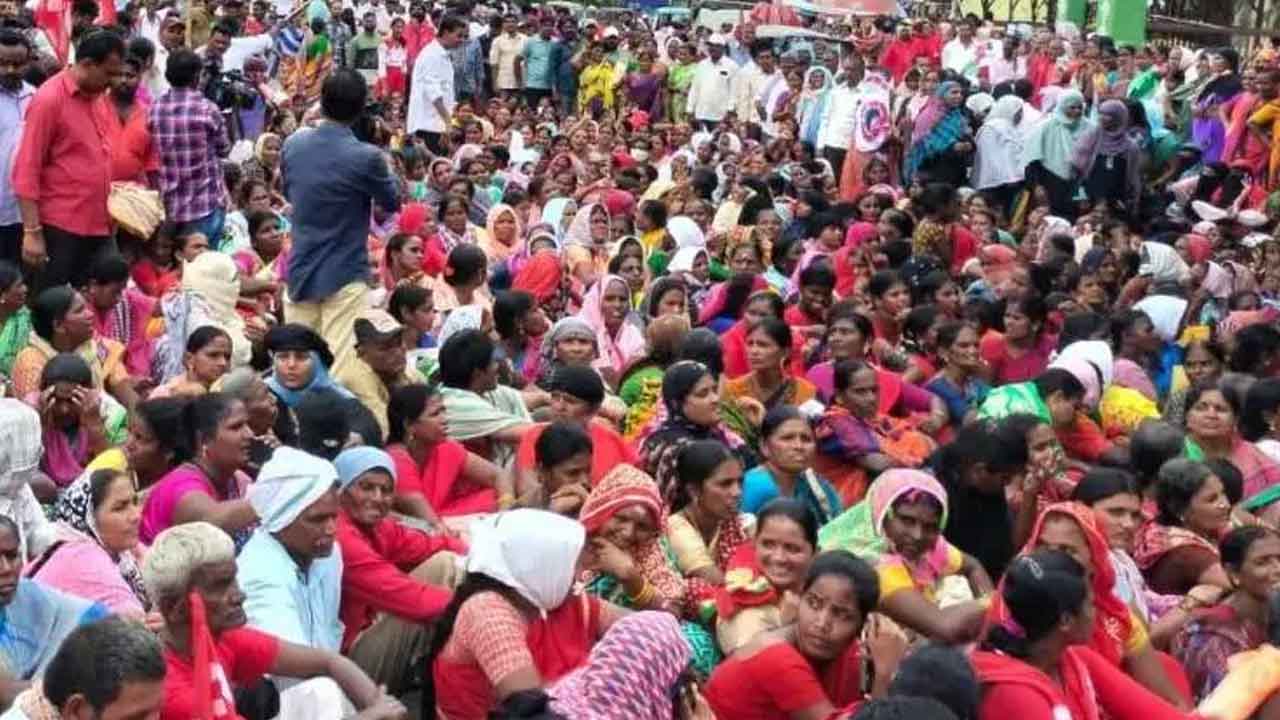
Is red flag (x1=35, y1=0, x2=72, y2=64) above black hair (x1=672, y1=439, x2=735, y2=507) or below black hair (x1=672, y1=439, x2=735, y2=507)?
above

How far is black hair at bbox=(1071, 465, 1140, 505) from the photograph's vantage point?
6.26 metres

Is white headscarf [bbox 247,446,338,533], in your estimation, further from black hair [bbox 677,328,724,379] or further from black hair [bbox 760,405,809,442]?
black hair [bbox 677,328,724,379]

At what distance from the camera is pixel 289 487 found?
17.8ft

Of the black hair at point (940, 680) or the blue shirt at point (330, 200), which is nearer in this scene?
the black hair at point (940, 680)

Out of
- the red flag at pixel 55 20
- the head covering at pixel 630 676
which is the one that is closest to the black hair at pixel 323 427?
the head covering at pixel 630 676

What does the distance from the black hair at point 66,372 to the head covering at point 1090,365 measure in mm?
3565

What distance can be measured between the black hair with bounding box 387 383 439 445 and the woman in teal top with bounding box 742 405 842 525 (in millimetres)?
967

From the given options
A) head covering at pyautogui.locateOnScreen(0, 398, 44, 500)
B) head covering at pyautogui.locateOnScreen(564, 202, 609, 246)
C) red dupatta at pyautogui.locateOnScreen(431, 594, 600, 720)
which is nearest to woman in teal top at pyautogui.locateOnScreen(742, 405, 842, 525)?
red dupatta at pyautogui.locateOnScreen(431, 594, 600, 720)

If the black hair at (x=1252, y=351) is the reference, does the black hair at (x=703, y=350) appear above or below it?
above

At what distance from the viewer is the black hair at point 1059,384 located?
8148 millimetres

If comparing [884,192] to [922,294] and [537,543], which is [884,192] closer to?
[922,294]

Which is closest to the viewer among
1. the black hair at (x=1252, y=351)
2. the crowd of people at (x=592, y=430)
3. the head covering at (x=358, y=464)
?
the crowd of people at (x=592, y=430)

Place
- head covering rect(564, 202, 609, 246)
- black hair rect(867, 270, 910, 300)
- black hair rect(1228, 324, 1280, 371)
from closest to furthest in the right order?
black hair rect(1228, 324, 1280, 371)
black hair rect(867, 270, 910, 300)
head covering rect(564, 202, 609, 246)

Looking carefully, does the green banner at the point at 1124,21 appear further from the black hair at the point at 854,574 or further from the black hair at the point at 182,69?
the black hair at the point at 854,574
